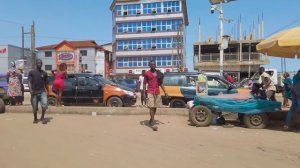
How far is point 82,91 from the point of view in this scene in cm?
1540

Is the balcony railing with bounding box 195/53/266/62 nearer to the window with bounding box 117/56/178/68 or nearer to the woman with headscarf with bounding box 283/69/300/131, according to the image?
the window with bounding box 117/56/178/68

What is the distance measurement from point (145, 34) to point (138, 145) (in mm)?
61025

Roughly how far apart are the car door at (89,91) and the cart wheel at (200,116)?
578cm

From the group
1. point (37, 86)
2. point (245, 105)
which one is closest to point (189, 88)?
point (245, 105)

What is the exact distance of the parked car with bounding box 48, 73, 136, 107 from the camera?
1516cm

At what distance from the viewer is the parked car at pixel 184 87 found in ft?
49.2

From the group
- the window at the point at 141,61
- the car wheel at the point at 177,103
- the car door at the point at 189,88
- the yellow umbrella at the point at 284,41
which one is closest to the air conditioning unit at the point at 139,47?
the window at the point at 141,61

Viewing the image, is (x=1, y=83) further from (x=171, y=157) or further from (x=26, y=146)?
(x=171, y=157)

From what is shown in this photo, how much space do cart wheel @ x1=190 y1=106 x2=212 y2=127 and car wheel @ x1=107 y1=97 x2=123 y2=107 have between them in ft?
17.1

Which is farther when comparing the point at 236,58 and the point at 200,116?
the point at 236,58

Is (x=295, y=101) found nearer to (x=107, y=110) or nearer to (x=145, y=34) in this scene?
(x=107, y=110)

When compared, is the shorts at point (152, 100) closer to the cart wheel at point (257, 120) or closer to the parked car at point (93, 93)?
the cart wheel at point (257, 120)

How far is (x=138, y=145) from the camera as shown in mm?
7562

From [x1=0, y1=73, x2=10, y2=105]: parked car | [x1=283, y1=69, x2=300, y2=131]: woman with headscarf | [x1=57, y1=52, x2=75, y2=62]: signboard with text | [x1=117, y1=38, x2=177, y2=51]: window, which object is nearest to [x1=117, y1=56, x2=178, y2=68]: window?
[x1=117, y1=38, x2=177, y2=51]: window
